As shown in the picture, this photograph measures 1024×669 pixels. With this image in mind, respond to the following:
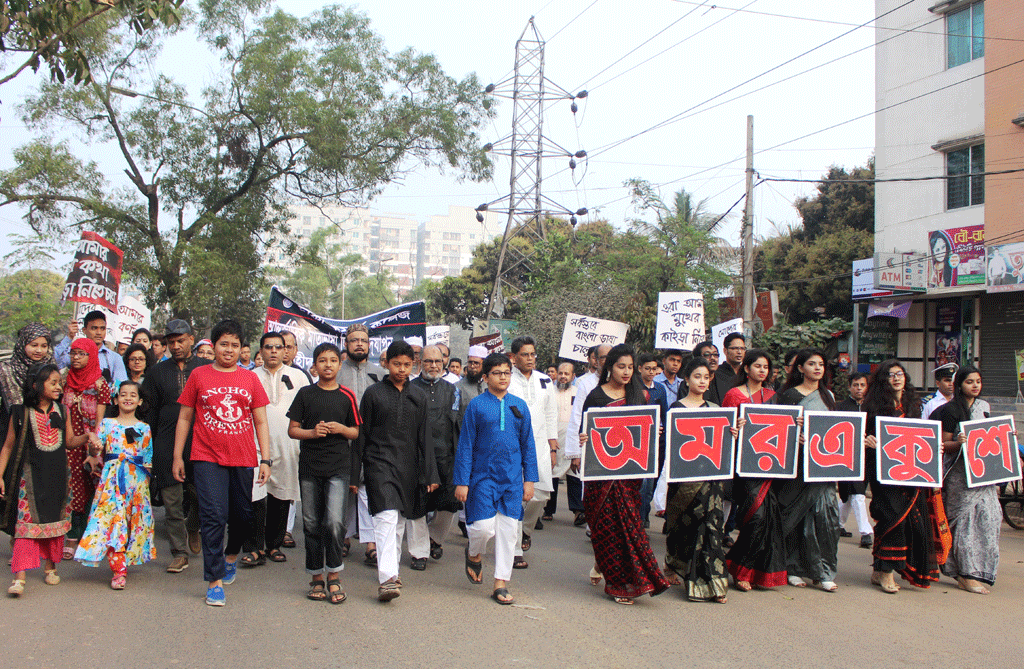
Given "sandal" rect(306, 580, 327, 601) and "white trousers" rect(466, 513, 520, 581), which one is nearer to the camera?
"sandal" rect(306, 580, 327, 601)

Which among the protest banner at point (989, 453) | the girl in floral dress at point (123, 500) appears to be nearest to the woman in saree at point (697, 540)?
the protest banner at point (989, 453)

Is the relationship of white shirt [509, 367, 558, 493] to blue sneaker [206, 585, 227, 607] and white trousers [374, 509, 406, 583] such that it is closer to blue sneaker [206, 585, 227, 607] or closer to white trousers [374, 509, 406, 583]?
white trousers [374, 509, 406, 583]

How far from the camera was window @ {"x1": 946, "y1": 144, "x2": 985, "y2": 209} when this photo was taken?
58.5 ft

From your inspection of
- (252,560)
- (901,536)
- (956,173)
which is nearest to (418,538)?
(252,560)

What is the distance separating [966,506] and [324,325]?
281 inches

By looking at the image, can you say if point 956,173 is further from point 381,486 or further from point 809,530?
point 381,486

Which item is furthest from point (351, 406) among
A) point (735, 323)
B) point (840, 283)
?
point (840, 283)

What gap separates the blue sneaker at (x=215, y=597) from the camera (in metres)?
5.38

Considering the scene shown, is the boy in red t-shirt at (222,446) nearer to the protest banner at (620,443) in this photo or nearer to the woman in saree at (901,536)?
the protest banner at (620,443)

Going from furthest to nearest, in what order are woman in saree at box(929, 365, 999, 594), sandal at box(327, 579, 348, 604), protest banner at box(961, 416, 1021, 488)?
protest banner at box(961, 416, 1021, 488)
woman in saree at box(929, 365, 999, 594)
sandal at box(327, 579, 348, 604)

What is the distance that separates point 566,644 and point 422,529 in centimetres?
212

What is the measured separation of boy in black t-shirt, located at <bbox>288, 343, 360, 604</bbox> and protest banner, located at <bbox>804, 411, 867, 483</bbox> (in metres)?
3.30

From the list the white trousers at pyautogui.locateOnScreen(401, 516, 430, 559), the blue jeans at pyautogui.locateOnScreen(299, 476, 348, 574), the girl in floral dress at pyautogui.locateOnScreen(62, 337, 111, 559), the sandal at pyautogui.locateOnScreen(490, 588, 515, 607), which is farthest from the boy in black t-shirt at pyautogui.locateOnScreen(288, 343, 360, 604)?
the girl in floral dress at pyautogui.locateOnScreen(62, 337, 111, 559)

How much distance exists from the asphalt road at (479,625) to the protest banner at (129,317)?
5969 millimetres
